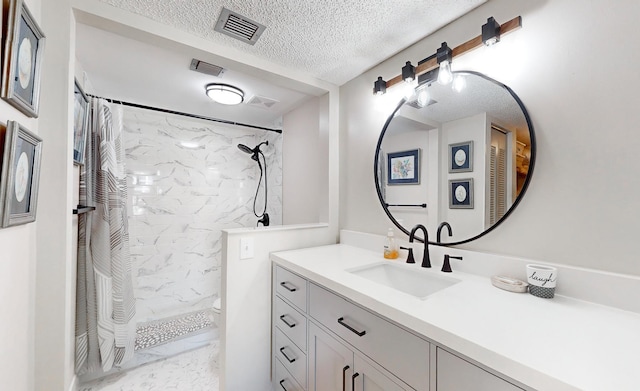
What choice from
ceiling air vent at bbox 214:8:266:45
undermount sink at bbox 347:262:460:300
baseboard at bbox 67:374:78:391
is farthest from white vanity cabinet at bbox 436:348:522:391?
baseboard at bbox 67:374:78:391

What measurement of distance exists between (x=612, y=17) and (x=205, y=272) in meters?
3.65

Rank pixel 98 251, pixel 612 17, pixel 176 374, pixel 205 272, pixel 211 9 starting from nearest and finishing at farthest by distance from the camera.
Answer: pixel 612 17 → pixel 211 9 → pixel 98 251 → pixel 176 374 → pixel 205 272

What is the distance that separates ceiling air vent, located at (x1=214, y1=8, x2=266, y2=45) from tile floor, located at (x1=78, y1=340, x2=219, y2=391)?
239 cm

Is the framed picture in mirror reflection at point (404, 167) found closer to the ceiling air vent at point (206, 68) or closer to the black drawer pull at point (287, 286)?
the black drawer pull at point (287, 286)

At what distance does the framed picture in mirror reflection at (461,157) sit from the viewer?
1284 mm

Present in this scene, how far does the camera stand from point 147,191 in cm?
274

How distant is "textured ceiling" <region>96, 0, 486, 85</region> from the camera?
1246 millimetres

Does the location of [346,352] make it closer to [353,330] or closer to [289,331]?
[353,330]

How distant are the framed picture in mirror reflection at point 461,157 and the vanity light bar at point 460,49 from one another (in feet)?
1.50

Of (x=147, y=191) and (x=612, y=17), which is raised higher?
(x=612, y=17)

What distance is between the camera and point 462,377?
684 mm

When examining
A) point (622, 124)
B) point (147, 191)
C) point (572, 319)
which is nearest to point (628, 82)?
point (622, 124)

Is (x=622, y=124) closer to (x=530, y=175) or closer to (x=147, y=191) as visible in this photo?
→ (x=530, y=175)

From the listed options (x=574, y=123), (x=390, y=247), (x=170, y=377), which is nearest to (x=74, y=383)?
(x=170, y=377)
